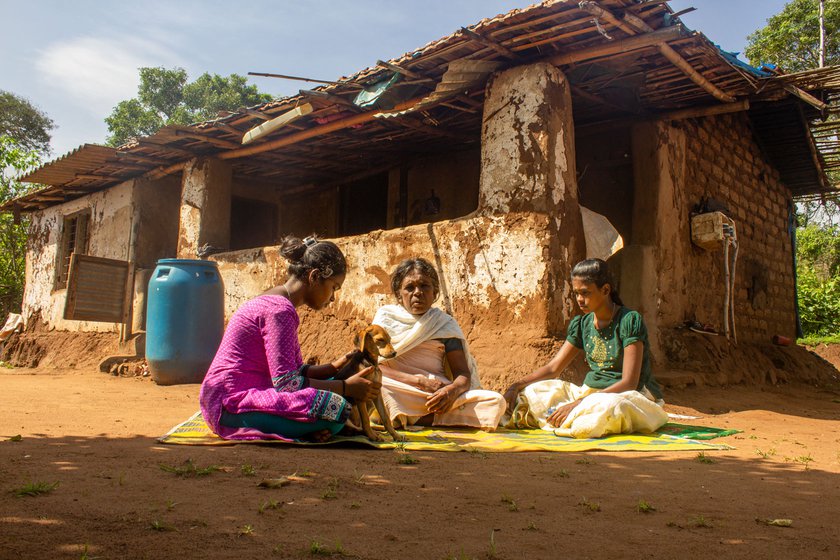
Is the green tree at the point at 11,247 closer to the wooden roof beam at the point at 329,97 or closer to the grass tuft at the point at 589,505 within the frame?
the wooden roof beam at the point at 329,97

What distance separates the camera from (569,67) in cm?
544

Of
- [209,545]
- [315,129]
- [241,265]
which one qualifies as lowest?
[209,545]

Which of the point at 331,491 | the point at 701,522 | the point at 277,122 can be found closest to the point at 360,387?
the point at 331,491

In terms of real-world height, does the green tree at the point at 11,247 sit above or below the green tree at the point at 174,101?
below

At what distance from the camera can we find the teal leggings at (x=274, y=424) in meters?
3.04

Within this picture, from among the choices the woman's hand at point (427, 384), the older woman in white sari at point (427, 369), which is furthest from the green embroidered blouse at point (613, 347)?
the woman's hand at point (427, 384)

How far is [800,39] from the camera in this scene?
1645 cm

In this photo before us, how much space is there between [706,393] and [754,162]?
3820 millimetres

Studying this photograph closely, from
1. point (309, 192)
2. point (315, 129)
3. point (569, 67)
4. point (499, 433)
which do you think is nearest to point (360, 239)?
point (315, 129)

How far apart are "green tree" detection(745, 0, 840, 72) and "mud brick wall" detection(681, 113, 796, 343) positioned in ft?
31.2

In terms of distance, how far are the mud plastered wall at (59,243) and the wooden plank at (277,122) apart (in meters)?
3.43

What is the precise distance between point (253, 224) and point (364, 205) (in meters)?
2.23

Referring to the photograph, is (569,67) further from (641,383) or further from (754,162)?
(754,162)

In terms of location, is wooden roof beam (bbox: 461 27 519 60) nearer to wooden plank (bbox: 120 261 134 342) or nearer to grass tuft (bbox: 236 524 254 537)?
grass tuft (bbox: 236 524 254 537)
